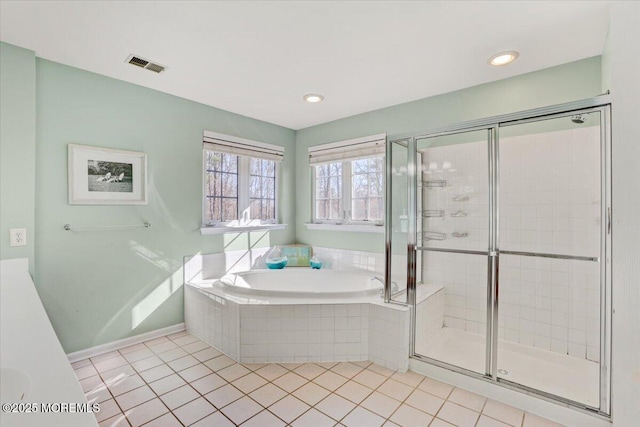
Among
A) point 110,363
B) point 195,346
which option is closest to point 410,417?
point 195,346

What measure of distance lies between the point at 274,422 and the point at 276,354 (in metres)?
0.68

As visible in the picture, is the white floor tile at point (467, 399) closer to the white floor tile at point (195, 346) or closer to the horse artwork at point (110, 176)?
the white floor tile at point (195, 346)

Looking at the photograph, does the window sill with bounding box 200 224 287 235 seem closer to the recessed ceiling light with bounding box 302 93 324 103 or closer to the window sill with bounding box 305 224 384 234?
the window sill with bounding box 305 224 384 234

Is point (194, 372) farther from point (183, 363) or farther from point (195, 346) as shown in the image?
point (195, 346)

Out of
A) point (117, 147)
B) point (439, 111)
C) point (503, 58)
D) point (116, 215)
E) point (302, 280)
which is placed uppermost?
point (503, 58)

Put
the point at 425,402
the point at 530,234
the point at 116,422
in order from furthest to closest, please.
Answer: the point at 530,234 → the point at 425,402 → the point at 116,422

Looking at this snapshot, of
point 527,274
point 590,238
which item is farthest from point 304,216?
point 590,238

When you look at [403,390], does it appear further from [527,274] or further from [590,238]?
[590,238]

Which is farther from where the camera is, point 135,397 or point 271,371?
point 271,371

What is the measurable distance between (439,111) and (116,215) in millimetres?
3055

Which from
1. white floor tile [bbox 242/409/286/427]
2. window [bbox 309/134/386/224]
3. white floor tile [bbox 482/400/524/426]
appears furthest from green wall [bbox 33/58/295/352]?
white floor tile [bbox 482/400/524/426]

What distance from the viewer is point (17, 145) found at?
2.10 metres

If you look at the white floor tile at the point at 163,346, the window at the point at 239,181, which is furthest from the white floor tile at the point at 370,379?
the window at the point at 239,181

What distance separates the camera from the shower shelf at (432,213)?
2604 mm
